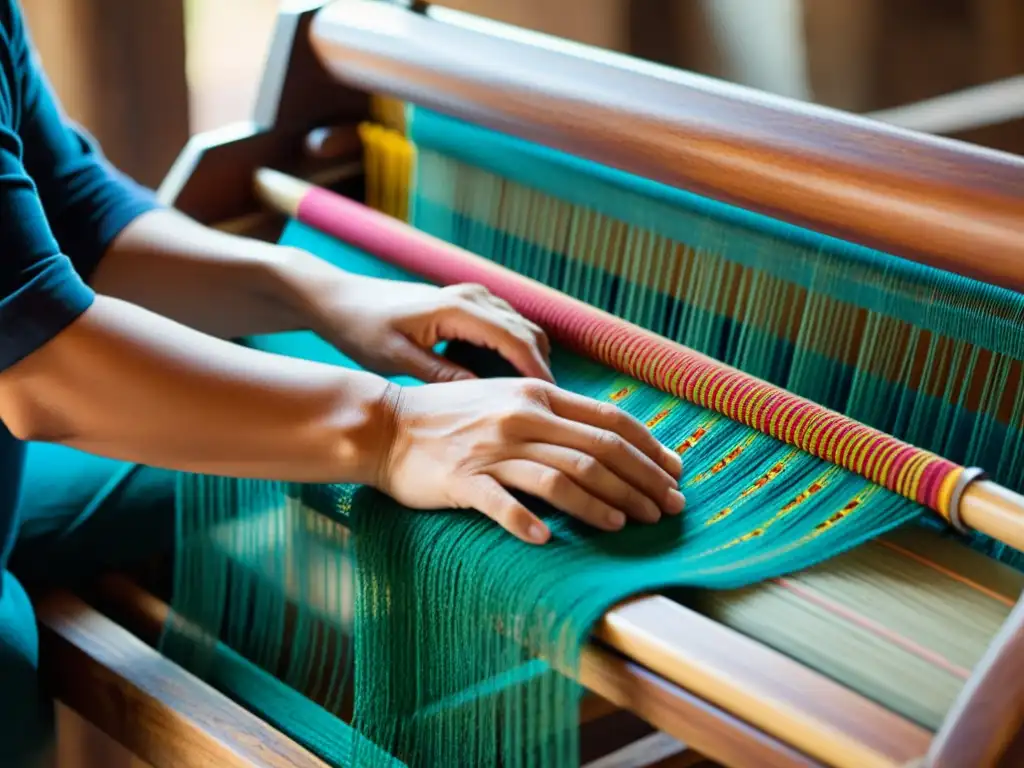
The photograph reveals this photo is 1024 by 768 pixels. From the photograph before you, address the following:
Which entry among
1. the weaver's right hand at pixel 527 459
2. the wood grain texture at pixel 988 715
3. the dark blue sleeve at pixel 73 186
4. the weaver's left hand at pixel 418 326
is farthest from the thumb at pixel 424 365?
the wood grain texture at pixel 988 715

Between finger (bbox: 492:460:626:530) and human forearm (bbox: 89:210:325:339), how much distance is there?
0.41m

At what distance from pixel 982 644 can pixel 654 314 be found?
498 mm

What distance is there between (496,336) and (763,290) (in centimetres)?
23

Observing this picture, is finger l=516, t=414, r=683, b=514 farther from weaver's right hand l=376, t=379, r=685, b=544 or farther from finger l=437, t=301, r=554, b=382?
finger l=437, t=301, r=554, b=382

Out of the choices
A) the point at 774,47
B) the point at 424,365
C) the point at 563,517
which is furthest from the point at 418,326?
the point at 774,47

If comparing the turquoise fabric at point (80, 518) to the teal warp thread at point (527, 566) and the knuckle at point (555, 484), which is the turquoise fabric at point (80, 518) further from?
the knuckle at point (555, 484)

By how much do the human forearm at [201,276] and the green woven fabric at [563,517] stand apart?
2.2 inches

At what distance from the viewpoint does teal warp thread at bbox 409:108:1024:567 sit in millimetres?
1012

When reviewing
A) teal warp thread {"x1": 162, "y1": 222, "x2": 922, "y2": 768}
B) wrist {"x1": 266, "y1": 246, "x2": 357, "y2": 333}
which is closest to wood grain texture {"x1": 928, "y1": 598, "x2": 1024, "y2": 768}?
teal warp thread {"x1": 162, "y1": 222, "x2": 922, "y2": 768}

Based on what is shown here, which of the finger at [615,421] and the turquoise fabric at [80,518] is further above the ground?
the finger at [615,421]

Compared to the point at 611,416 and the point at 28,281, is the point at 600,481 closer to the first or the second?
the point at 611,416

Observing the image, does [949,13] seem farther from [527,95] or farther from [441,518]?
[441,518]

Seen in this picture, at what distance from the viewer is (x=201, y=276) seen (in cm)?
128

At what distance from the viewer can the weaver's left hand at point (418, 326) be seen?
42.6 inches
